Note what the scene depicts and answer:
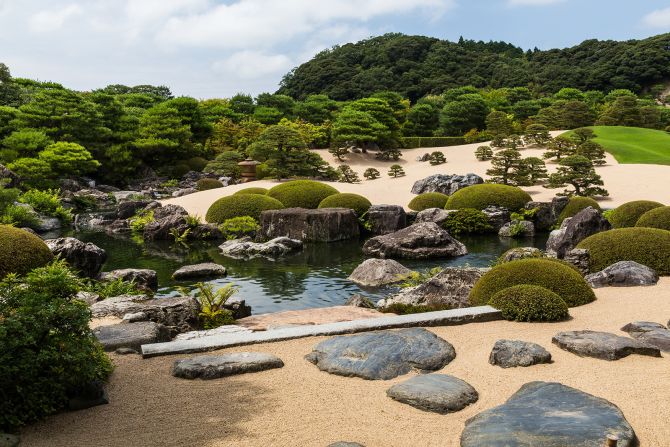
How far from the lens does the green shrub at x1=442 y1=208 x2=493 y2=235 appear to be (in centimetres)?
2042

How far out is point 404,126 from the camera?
5156 centimetres

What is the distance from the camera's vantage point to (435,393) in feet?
17.1

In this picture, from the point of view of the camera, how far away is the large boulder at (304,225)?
19.1m

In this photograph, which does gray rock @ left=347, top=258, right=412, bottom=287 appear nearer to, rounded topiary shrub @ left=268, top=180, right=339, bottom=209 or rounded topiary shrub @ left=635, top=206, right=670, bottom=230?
rounded topiary shrub @ left=635, top=206, right=670, bottom=230

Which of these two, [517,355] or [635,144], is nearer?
[517,355]

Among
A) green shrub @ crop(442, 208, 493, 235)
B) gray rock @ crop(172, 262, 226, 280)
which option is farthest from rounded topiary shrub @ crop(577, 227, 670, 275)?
gray rock @ crop(172, 262, 226, 280)

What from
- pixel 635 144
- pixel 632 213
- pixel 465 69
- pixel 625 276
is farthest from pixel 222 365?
pixel 465 69

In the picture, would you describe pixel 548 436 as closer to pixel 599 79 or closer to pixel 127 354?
pixel 127 354

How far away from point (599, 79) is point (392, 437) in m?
73.1

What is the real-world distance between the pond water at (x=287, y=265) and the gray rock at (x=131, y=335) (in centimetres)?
320

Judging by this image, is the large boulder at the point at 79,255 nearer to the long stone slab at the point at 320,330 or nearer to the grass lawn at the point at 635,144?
the long stone slab at the point at 320,330

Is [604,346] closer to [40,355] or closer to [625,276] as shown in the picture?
[625,276]

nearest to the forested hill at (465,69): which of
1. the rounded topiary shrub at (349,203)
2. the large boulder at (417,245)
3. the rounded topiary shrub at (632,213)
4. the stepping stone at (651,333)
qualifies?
the rounded topiary shrub at (349,203)

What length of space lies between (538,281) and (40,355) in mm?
7195
